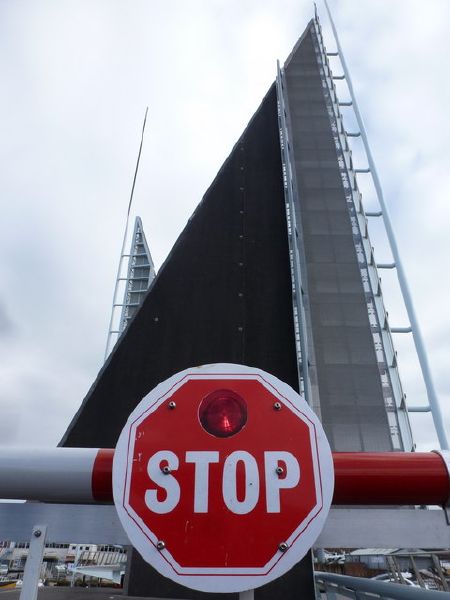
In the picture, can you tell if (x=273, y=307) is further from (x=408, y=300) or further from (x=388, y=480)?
(x=388, y=480)

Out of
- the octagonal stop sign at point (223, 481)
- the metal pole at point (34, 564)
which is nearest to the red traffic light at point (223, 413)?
the octagonal stop sign at point (223, 481)

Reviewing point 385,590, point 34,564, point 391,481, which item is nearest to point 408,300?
point 385,590

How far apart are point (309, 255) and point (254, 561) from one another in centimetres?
647

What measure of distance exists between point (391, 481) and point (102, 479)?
0.78 m

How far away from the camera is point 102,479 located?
1160 millimetres

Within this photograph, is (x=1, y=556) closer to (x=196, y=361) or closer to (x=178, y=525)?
(x=178, y=525)

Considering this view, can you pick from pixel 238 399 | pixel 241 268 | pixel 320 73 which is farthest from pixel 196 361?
pixel 320 73

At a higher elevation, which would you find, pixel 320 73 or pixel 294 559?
pixel 320 73

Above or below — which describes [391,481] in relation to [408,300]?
below

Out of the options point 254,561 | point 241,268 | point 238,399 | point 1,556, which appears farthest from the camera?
point 241,268

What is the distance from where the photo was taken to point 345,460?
115 centimetres

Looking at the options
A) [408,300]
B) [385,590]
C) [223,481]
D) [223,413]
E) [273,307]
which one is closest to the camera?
[223,481]

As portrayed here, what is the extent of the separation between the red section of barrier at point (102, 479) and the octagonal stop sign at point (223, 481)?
15cm

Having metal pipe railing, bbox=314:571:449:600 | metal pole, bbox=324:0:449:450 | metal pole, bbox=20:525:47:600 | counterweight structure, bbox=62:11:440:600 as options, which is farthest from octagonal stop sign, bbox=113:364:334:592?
metal pole, bbox=324:0:449:450
